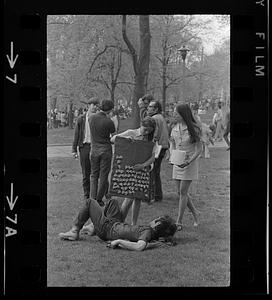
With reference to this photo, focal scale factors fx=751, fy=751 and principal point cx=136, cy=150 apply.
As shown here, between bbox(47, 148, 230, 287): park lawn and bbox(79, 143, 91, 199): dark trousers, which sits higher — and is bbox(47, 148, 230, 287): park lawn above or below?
below

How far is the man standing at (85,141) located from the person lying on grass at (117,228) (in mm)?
163

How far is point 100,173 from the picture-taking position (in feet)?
20.3

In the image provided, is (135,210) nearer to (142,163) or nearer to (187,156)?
(142,163)

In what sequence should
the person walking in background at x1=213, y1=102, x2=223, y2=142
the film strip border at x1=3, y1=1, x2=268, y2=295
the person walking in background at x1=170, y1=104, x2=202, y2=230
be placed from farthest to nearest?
the person walking in background at x1=170, y1=104, x2=202, y2=230
the person walking in background at x1=213, y1=102, x2=223, y2=142
the film strip border at x1=3, y1=1, x2=268, y2=295

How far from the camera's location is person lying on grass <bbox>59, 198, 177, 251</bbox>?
6.12 meters

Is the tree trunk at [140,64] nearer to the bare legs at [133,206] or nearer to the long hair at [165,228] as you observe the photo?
the bare legs at [133,206]

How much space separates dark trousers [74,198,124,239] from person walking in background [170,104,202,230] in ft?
1.72

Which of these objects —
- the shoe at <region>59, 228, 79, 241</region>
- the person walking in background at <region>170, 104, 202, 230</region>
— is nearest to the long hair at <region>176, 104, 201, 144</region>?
the person walking in background at <region>170, 104, 202, 230</region>

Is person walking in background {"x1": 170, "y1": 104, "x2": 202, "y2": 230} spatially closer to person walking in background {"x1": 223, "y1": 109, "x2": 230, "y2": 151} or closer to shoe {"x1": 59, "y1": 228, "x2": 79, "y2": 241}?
person walking in background {"x1": 223, "y1": 109, "x2": 230, "y2": 151}

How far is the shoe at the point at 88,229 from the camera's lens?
618cm

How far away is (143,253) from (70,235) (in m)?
0.61
